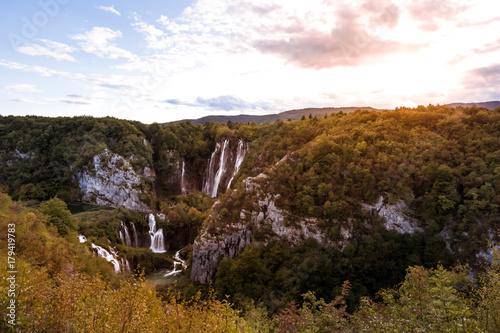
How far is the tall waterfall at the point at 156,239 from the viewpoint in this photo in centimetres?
4372

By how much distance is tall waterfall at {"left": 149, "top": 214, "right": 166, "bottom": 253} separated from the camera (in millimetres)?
43719

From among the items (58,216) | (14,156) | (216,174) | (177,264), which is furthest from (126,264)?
(14,156)

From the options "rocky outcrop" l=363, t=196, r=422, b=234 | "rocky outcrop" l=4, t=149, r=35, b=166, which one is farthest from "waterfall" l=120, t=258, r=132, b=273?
"rocky outcrop" l=4, t=149, r=35, b=166

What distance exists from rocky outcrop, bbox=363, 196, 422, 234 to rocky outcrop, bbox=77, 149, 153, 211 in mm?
49555

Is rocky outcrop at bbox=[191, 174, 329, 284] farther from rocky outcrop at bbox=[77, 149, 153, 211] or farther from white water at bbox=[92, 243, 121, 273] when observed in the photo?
rocky outcrop at bbox=[77, 149, 153, 211]

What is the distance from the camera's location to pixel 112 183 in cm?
6384

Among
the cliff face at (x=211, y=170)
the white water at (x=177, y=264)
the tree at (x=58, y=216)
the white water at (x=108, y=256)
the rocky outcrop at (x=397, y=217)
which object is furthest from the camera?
the cliff face at (x=211, y=170)

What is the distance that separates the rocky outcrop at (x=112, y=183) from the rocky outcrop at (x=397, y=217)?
49.6 m

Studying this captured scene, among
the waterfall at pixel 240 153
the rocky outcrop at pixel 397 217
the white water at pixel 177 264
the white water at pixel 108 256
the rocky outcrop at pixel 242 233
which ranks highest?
the waterfall at pixel 240 153

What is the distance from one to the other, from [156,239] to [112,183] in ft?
87.4

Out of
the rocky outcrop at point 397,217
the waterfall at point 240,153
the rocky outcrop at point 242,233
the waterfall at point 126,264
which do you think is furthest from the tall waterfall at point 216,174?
the rocky outcrop at point 397,217

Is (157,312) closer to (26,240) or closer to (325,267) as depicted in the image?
(26,240)

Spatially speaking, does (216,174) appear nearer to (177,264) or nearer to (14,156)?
(177,264)

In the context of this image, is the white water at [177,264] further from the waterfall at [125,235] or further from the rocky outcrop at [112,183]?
the rocky outcrop at [112,183]
